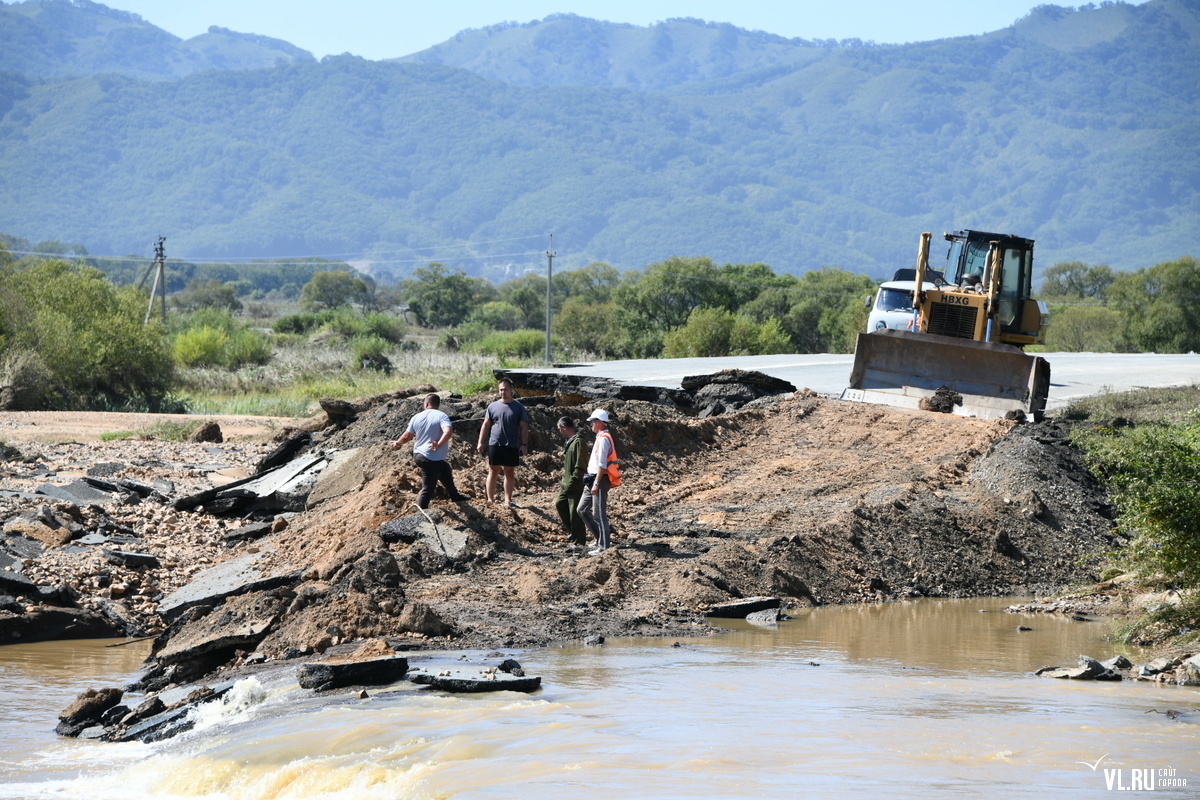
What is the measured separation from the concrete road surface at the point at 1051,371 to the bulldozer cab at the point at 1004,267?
231cm

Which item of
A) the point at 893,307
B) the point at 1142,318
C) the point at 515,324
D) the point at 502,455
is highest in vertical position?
the point at 1142,318

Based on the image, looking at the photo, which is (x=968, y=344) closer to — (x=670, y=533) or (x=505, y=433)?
(x=670, y=533)

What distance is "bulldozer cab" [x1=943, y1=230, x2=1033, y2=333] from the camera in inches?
894

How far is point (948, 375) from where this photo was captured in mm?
20891

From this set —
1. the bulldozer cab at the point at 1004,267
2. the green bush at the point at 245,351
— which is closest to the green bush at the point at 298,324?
the green bush at the point at 245,351

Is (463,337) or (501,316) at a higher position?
(501,316)

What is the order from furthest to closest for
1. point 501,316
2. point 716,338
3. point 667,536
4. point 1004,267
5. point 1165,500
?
1. point 501,316
2. point 716,338
3. point 1004,267
4. point 667,536
5. point 1165,500

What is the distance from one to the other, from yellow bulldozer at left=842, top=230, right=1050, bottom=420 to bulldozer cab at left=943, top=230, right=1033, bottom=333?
2cm

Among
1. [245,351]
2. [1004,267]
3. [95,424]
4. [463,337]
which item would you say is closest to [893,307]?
[1004,267]

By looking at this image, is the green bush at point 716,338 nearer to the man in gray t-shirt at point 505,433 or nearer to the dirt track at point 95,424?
the dirt track at point 95,424

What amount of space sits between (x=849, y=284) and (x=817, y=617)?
6527cm

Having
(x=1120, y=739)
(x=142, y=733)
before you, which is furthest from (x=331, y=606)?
(x=1120, y=739)

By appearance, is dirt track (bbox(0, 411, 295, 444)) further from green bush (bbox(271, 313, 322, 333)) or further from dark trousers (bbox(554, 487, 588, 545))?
green bush (bbox(271, 313, 322, 333))

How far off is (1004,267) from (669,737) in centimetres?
1723
